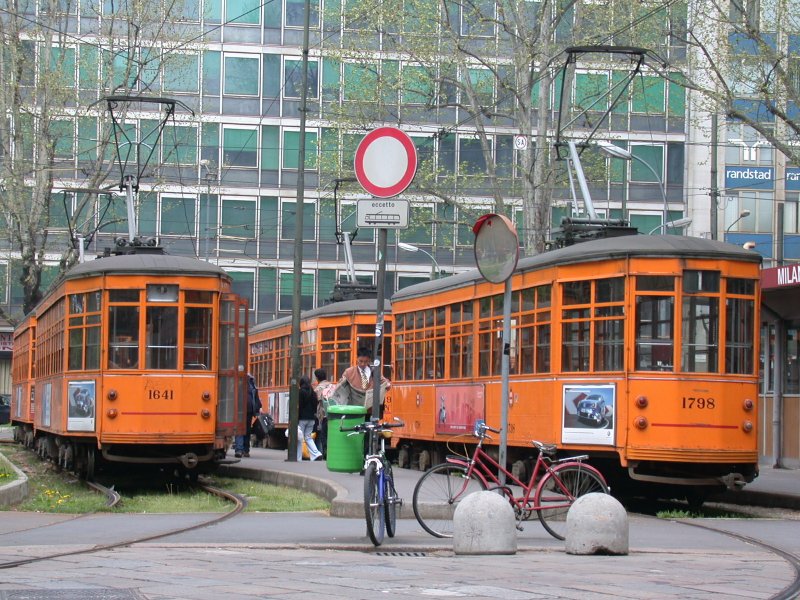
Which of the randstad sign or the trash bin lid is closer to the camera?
the trash bin lid

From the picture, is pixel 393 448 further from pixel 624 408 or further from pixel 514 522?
pixel 514 522

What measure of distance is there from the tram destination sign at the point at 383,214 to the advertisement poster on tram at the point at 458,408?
863cm

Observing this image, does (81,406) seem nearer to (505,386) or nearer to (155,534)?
(155,534)

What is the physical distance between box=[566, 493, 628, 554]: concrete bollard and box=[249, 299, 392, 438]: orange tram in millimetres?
13046

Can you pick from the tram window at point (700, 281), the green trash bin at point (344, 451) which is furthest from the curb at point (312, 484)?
the tram window at point (700, 281)

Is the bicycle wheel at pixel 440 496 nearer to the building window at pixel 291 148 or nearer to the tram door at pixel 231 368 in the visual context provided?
the tram door at pixel 231 368

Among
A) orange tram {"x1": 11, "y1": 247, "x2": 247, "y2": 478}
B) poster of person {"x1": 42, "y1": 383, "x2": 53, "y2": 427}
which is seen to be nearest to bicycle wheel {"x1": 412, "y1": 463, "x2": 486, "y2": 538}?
orange tram {"x1": 11, "y1": 247, "x2": 247, "y2": 478}

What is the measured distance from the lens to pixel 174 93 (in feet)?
156

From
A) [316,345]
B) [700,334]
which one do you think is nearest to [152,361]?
[700,334]

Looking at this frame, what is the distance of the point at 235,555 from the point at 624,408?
605 centimetres

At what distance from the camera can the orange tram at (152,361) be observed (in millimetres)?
17672

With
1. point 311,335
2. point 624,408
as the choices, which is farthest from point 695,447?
point 311,335

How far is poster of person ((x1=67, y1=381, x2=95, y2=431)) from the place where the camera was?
18.0 m

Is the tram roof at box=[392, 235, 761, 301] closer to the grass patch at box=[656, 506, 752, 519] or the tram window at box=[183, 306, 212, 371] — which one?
the grass patch at box=[656, 506, 752, 519]
